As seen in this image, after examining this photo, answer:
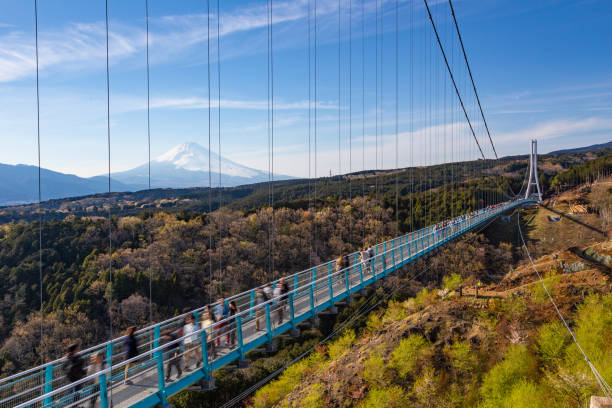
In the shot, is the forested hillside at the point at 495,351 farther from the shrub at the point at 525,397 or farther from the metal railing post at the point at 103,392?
the metal railing post at the point at 103,392

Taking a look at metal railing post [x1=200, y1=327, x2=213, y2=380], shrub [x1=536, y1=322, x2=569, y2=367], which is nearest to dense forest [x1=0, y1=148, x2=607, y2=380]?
metal railing post [x1=200, y1=327, x2=213, y2=380]

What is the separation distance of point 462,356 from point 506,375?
2199 millimetres

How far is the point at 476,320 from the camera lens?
2023cm

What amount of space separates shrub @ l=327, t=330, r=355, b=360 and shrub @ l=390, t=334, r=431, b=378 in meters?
13.4

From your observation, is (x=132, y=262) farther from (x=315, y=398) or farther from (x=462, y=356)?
(x=462, y=356)

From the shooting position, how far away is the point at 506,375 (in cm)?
1719

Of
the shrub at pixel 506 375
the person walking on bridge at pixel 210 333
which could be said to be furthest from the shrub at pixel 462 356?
the person walking on bridge at pixel 210 333

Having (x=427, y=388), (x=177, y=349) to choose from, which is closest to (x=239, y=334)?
(x=177, y=349)

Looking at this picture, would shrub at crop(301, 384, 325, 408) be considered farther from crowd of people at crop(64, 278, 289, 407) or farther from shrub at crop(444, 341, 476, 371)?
crowd of people at crop(64, 278, 289, 407)

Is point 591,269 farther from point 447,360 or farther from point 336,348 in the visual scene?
point 336,348

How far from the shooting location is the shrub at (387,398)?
20609 millimetres

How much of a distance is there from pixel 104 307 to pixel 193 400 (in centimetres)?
906

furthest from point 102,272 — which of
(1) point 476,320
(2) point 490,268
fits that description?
(2) point 490,268

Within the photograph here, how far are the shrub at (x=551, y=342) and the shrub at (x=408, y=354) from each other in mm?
5344
